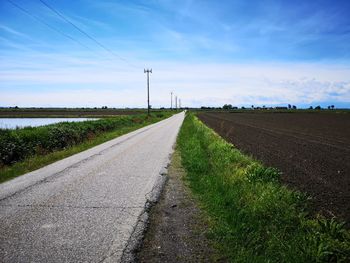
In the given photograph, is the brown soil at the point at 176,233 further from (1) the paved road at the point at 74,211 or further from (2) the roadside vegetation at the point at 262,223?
(1) the paved road at the point at 74,211

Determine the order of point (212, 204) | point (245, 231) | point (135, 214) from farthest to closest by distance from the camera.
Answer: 1. point (212, 204)
2. point (135, 214)
3. point (245, 231)

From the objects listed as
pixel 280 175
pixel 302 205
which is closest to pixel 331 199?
pixel 302 205

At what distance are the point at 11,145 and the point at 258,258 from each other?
1318cm

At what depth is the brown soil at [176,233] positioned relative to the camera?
5012 mm

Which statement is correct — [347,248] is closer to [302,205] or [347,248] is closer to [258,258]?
[258,258]

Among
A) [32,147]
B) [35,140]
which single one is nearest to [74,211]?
[32,147]

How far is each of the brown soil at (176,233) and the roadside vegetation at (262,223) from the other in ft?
0.87

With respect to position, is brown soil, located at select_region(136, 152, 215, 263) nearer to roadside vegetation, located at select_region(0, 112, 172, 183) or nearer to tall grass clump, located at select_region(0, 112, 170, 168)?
roadside vegetation, located at select_region(0, 112, 172, 183)

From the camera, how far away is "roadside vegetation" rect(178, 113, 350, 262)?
4820mm

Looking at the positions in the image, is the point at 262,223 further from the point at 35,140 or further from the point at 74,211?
the point at 35,140

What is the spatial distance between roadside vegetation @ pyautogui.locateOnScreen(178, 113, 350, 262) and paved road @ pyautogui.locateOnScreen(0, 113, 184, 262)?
5.41 feet

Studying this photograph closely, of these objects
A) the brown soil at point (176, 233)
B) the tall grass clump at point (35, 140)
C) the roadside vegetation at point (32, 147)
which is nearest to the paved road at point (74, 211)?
the brown soil at point (176, 233)

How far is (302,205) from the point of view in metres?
7.32

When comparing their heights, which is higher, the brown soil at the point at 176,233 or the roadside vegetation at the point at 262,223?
the roadside vegetation at the point at 262,223
